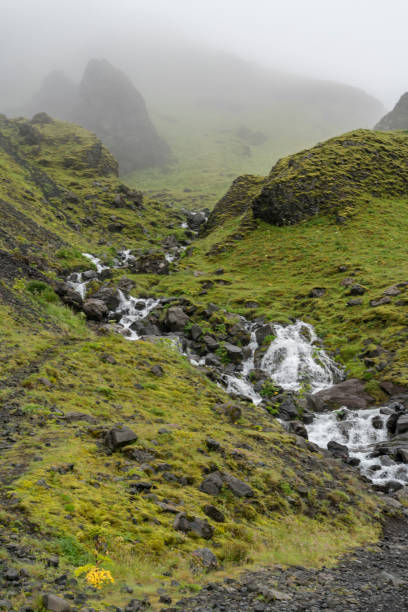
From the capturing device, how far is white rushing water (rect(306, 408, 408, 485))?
19750 mm

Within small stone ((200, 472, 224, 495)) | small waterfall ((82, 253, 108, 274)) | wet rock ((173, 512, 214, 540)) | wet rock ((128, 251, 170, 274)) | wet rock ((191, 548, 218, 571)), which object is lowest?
small waterfall ((82, 253, 108, 274))

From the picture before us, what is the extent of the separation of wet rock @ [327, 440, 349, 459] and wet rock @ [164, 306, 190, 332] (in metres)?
16.3

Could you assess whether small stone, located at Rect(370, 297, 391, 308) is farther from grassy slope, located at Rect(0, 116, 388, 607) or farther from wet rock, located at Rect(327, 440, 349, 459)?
grassy slope, located at Rect(0, 116, 388, 607)

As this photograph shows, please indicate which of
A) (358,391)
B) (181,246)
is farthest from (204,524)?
(181,246)

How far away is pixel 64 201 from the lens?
2662 inches

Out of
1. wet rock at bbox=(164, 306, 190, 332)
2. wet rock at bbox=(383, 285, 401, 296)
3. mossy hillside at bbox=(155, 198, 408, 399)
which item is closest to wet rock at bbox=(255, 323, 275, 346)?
mossy hillside at bbox=(155, 198, 408, 399)

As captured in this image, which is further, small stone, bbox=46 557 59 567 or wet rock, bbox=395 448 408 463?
wet rock, bbox=395 448 408 463

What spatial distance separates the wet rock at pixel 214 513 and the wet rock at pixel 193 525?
2.00ft

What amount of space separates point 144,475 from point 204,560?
10.7 feet

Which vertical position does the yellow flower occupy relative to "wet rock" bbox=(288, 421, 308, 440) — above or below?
above

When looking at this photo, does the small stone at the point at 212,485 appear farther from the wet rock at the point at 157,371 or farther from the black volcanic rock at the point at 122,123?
the black volcanic rock at the point at 122,123

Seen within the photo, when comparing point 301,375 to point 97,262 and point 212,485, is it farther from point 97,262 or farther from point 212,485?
Answer: point 97,262

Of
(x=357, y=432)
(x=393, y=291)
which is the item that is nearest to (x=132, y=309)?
(x=357, y=432)

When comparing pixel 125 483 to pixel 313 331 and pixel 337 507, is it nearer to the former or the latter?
pixel 337 507
